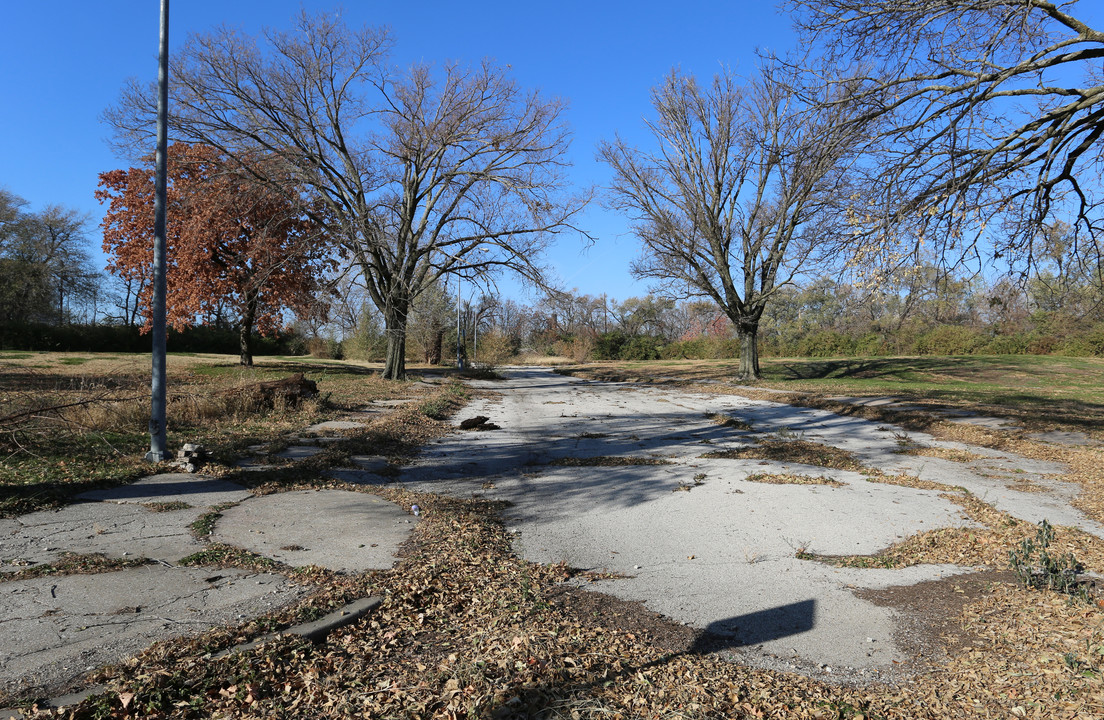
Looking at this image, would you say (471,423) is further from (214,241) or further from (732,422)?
(214,241)

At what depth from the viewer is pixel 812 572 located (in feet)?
15.0

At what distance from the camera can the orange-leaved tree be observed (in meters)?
20.0

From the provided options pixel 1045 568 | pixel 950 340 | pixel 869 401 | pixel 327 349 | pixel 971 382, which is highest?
pixel 950 340

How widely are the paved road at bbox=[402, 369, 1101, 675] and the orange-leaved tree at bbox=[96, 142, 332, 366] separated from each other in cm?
1339

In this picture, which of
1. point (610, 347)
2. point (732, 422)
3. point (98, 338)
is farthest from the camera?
point (610, 347)

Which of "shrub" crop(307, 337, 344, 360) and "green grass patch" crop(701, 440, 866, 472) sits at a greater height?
"shrub" crop(307, 337, 344, 360)

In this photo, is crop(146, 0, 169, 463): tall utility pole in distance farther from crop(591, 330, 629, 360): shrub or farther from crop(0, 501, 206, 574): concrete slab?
crop(591, 330, 629, 360): shrub

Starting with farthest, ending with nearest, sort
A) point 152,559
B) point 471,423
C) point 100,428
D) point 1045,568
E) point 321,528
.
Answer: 1. point 471,423
2. point 100,428
3. point 321,528
4. point 152,559
5. point 1045,568

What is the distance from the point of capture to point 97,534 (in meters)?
4.73

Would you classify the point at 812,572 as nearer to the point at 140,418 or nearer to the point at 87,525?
the point at 87,525

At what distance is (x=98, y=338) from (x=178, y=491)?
32.9m

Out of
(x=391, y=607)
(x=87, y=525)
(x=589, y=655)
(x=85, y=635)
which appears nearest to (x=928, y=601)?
(x=589, y=655)

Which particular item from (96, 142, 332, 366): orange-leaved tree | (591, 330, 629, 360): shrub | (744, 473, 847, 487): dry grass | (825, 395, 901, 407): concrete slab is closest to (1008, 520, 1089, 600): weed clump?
(744, 473, 847, 487): dry grass

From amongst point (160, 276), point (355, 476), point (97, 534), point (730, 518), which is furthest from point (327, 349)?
point (730, 518)
